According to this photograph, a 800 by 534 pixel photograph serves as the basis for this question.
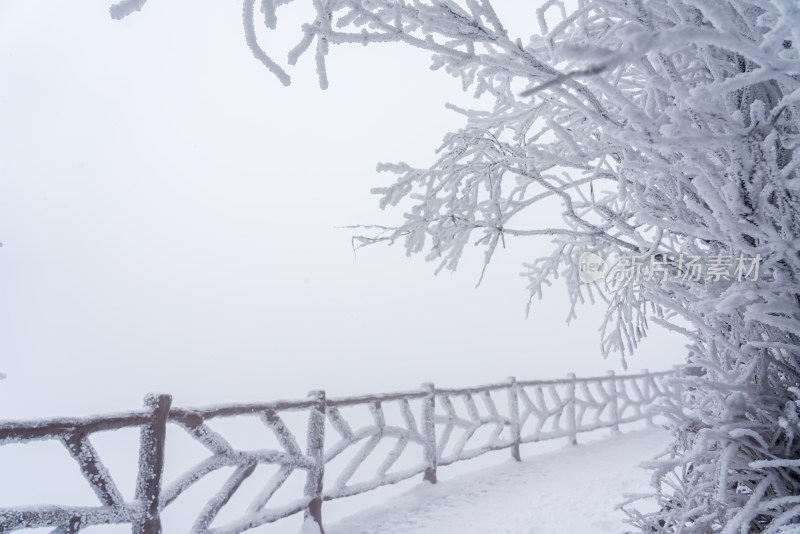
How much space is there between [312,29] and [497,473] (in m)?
7.07

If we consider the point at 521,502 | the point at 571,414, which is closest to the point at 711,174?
the point at 521,502

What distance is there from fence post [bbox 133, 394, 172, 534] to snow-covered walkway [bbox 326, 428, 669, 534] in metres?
1.92

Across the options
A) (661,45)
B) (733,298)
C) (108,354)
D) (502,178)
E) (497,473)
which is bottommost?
(108,354)

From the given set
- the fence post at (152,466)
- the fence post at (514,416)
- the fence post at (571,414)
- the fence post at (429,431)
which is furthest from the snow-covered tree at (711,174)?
the fence post at (571,414)

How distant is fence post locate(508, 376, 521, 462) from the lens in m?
8.05

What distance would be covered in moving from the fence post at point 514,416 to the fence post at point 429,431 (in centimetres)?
220

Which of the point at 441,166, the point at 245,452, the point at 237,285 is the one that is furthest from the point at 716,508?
the point at 237,285

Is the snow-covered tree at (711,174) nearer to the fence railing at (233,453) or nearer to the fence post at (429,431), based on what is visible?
the fence railing at (233,453)

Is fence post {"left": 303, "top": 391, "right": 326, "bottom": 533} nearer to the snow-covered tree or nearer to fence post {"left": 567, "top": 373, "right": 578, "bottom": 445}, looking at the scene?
the snow-covered tree

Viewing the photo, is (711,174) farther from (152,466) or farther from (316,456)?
(316,456)

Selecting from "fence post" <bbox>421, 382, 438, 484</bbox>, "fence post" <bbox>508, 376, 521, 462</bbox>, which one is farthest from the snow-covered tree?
"fence post" <bbox>508, 376, 521, 462</bbox>

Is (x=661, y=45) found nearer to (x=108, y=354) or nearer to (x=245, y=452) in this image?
(x=245, y=452)

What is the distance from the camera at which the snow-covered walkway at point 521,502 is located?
4730 mm

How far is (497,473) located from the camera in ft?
23.3
